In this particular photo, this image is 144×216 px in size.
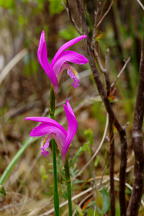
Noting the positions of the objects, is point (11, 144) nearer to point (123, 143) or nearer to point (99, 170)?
point (99, 170)

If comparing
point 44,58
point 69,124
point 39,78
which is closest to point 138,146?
point 69,124

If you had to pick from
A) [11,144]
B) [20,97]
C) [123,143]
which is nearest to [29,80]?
[20,97]

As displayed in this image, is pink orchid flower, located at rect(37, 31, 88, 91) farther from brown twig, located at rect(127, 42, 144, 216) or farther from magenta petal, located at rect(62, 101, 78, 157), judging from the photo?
brown twig, located at rect(127, 42, 144, 216)

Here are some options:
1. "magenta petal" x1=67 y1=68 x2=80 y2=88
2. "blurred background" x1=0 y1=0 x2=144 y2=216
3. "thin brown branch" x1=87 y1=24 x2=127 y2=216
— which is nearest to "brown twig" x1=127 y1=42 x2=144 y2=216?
"thin brown branch" x1=87 y1=24 x2=127 y2=216

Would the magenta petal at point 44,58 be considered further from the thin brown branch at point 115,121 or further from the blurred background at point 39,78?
the blurred background at point 39,78

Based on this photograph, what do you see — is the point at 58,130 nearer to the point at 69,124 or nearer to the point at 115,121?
the point at 69,124

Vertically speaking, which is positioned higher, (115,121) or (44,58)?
(44,58)
